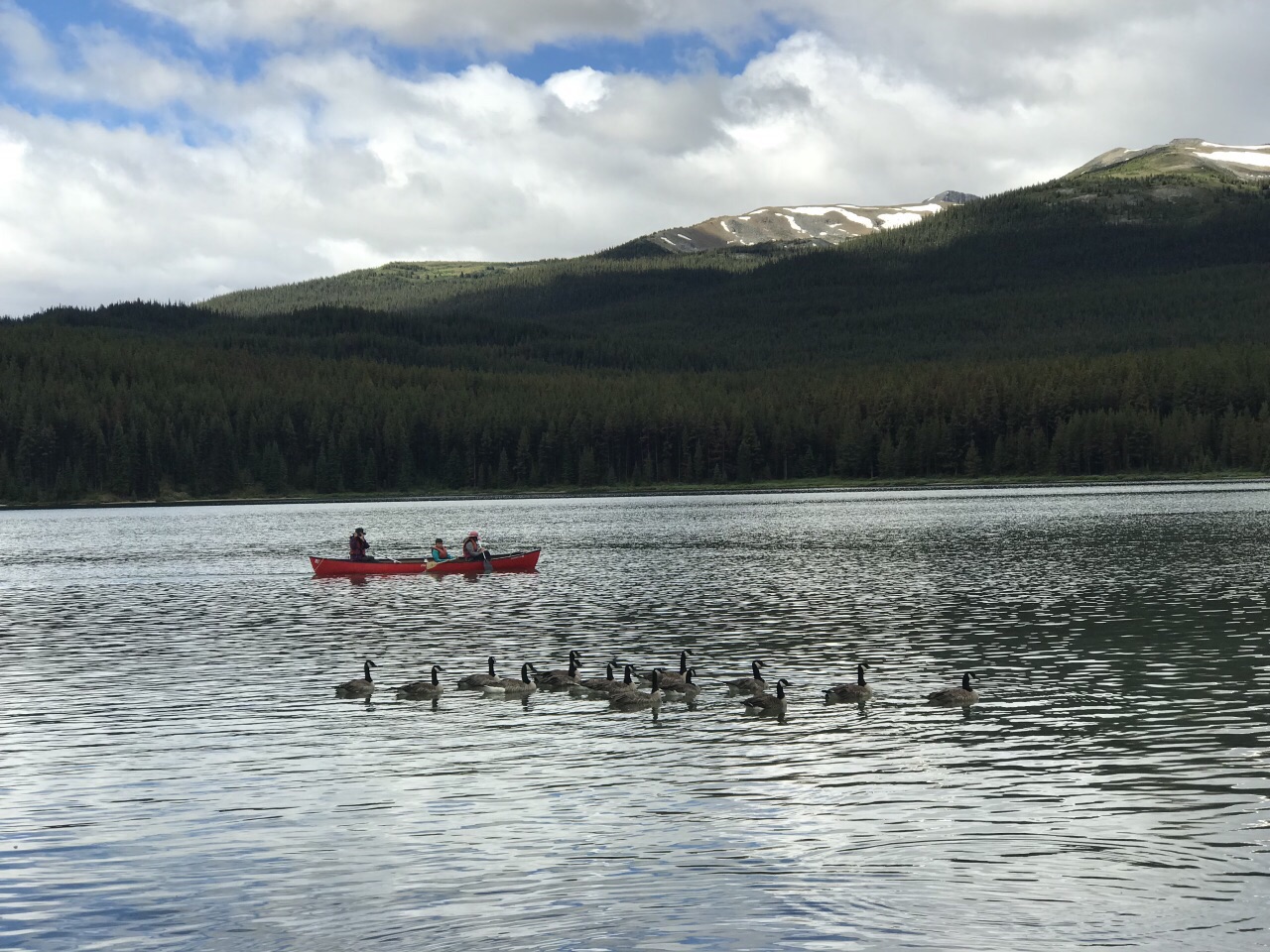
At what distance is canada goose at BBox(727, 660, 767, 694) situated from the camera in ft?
113

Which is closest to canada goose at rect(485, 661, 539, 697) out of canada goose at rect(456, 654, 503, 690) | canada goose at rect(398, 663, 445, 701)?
canada goose at rect(456, 654, 503, 690)

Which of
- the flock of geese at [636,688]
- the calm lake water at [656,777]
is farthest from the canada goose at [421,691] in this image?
the calm lake water at [656,777]

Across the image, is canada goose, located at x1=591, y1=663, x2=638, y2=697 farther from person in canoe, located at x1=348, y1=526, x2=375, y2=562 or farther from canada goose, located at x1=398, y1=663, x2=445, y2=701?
person in canoe, located at x1=348, y1=526, x2=375, y2=562

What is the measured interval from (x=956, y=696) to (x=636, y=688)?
302 inches

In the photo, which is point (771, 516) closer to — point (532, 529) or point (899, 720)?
point (532, 529)

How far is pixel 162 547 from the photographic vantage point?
10869 centimetres

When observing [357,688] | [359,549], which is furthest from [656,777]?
[359,549]

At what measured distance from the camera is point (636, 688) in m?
34.5

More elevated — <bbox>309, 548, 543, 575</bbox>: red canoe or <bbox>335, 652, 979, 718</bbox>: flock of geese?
<bbox>309, 548, 543, 575</bbox>: red canoe

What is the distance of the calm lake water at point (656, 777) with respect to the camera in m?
18.1

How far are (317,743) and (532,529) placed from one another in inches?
Answer: 3759

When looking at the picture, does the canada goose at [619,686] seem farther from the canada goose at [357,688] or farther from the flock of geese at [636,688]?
the canada goose at [357,688]

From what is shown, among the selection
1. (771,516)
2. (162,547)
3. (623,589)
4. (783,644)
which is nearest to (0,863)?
(783,644)

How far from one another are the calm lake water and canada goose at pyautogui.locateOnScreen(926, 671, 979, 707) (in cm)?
62
